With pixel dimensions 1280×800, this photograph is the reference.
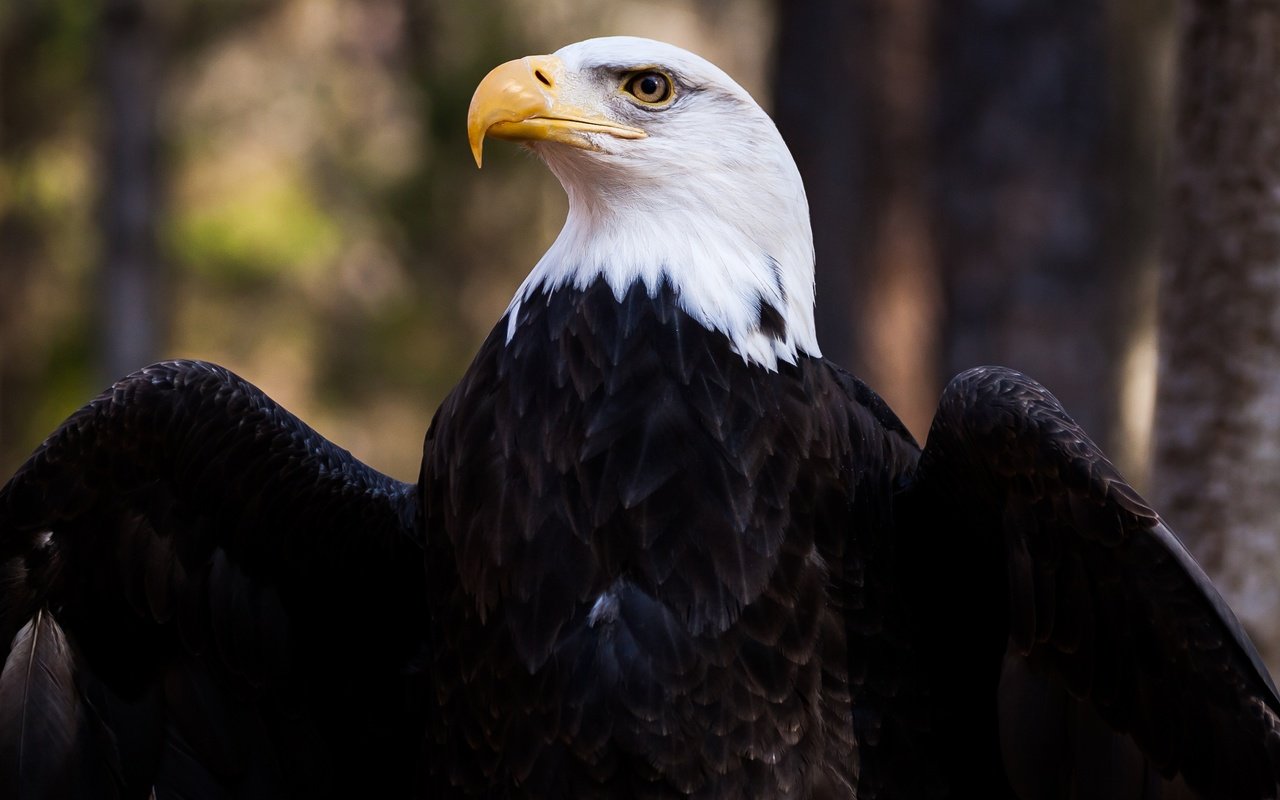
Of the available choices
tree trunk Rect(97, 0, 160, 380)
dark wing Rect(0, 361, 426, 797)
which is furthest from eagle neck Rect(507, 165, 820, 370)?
tree trunk Rect(97, 0, 160, 380)

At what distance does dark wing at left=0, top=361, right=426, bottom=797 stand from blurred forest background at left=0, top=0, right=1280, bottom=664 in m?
2.24

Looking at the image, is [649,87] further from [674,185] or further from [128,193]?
[128,193]

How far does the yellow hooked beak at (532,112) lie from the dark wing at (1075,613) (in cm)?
93

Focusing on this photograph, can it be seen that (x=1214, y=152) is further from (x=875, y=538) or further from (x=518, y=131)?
(x=518, y=131)

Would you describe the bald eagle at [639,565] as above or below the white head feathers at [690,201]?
below

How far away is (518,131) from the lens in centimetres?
334

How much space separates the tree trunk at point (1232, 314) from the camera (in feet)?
14.1

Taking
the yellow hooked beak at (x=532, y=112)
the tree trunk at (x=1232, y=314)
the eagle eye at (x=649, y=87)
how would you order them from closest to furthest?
the yellow hooked beak at (x=532, y=112)
the eagle eye at (x=649, y=87)
the tree trunk at (x=1232, y=314)

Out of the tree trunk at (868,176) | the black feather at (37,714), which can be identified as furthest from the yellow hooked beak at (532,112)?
the tree trunk at (868,176)

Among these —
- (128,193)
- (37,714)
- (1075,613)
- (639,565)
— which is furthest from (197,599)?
(128,193)

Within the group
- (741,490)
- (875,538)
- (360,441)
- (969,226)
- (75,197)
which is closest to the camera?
(741,490)

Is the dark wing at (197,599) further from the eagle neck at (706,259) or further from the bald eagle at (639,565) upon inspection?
the eagle neck at (706,259)

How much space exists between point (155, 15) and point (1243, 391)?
9.84 meters

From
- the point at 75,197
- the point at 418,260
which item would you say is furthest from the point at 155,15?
the point at 418,260
